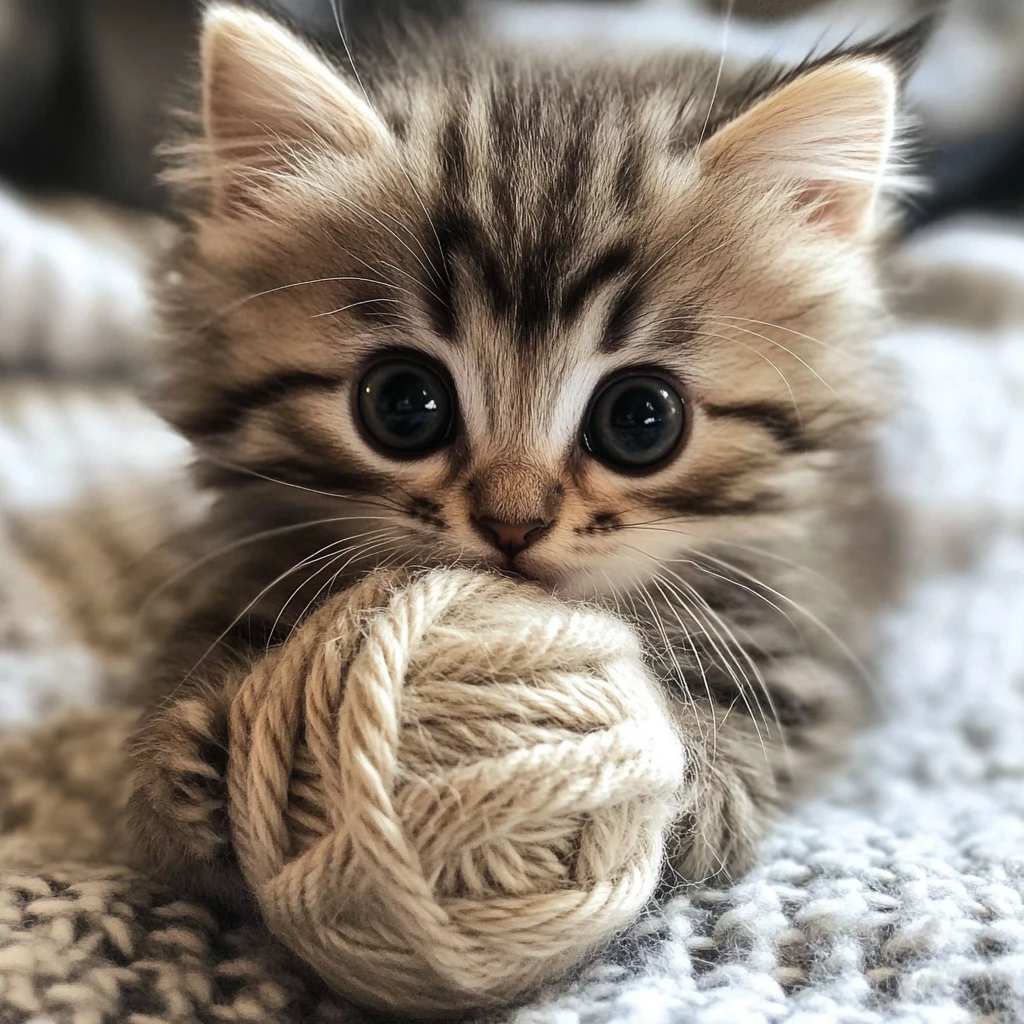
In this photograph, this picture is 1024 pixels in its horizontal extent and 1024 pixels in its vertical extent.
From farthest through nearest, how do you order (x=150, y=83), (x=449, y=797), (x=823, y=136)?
(x=150, y=83), (x=823, y=136), (x=449, y=797)

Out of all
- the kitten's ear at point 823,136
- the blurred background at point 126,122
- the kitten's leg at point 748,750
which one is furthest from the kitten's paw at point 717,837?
the blurred background at point 126,122

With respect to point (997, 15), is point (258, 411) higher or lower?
lower

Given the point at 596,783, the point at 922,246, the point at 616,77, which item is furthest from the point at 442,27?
the point at 596,783

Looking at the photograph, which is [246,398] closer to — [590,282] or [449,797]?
[590,282]

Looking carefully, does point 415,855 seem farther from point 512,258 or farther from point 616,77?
point 616,77

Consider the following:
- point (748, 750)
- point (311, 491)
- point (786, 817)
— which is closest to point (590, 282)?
point (311, 491)

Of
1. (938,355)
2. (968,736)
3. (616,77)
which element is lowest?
(968,736)

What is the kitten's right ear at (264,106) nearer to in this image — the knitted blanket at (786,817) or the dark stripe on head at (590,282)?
the dark stripe on head at (590,282)
